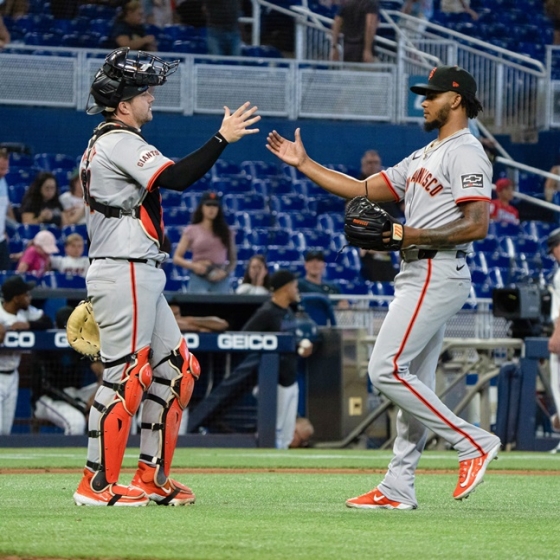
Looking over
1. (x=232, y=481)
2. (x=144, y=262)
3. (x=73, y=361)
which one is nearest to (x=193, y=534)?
(x=144, y=262)

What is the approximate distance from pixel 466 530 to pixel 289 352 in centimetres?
743

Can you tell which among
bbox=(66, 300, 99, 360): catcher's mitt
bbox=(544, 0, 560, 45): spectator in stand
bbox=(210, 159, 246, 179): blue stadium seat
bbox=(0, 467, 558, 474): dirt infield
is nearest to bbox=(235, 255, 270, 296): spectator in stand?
bbox=(210, 159, 246, 179): blue stadium seat

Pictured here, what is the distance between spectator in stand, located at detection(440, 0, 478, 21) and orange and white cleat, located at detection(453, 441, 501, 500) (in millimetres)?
17034

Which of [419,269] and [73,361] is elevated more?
[419,269]

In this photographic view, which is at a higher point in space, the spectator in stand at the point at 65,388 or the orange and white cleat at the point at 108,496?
the orange and white cleat at the point at 108,496

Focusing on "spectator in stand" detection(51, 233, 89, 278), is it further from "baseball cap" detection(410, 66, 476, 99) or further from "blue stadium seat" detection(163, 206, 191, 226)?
"baseball cap" detection(410, 66, 476, 99)

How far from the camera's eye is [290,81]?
61.1 ft

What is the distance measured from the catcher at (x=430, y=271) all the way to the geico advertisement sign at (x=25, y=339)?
6.29m

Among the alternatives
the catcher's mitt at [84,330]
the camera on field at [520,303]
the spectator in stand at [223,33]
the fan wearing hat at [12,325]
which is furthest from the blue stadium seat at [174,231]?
the catcher's mitt at [84,330]

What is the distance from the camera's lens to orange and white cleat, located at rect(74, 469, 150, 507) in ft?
18.0

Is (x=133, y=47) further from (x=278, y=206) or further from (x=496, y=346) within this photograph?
(x=496, y=346)

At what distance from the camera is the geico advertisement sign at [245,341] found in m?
12.0

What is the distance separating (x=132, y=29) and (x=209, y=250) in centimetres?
534

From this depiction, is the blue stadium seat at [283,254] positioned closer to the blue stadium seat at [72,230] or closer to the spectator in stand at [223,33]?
the blue stadium seat at [72,230]
